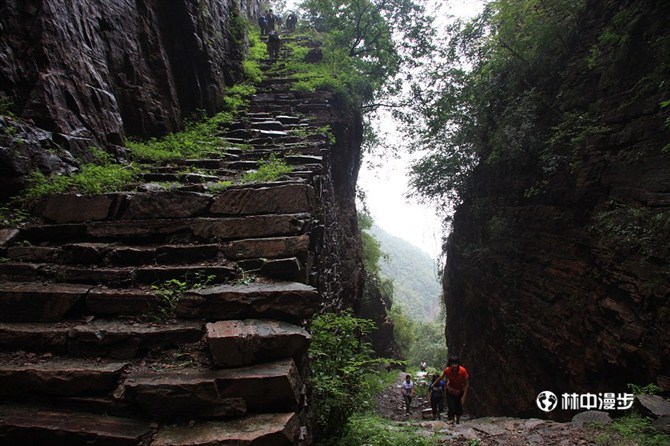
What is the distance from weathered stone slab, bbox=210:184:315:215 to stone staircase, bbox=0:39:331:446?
0.01m

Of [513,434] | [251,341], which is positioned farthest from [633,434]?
[251,341]

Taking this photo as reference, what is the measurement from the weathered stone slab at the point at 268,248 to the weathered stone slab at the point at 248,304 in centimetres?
69

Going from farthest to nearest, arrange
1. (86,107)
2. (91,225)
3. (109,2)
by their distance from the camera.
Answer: (109,2), (86,107), (91,225)

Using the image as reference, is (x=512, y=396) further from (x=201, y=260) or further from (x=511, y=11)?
(x=511, y=11)

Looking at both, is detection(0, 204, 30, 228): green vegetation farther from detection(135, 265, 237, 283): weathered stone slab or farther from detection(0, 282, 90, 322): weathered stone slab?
detection(135, 265, 237, 283): weathered stone slab

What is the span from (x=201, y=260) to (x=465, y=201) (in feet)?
35.7

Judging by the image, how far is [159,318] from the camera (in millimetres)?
3195

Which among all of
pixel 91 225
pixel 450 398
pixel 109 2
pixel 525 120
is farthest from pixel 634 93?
pixel 109 2

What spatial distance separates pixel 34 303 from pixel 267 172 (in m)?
3.52

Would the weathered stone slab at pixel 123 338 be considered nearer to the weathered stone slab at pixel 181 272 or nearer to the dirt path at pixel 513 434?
the weathered stone slab at pixel 181 272

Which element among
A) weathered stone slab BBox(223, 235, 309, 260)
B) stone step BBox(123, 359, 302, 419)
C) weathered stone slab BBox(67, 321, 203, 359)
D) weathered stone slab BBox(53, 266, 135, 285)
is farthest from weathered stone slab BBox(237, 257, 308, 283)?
weathered stone slab BBox(53, 266, 135, 285)

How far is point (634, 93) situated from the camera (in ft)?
22.7

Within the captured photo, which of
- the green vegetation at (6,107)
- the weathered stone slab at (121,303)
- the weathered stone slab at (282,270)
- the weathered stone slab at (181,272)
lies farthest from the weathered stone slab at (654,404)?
the green vegetation at (6,107)

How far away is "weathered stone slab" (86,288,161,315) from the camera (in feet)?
10.7
